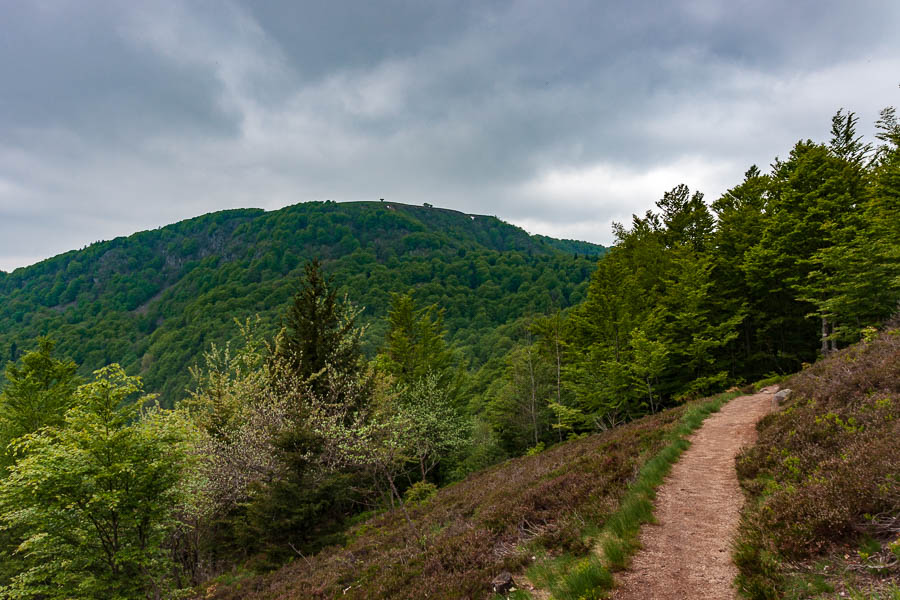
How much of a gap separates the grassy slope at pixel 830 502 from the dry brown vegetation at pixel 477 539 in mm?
2489

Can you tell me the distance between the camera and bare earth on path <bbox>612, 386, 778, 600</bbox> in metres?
4.80

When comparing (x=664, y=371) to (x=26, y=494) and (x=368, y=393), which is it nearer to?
(x=368, y=393)

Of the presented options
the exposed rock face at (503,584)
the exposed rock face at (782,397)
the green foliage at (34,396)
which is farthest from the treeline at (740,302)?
the green foliage at (34,396)

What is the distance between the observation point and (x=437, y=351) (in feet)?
106

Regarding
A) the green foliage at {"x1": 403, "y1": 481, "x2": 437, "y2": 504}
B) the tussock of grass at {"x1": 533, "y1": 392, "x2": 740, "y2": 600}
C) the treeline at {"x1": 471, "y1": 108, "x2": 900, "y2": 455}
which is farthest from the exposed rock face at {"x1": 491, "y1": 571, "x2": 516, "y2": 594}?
the treeline at {"x1": 471, "y1": 108, "x2": 900, "y2": 455}

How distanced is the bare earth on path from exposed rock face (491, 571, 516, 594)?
175 centimetres

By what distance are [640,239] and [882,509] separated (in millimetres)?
29165

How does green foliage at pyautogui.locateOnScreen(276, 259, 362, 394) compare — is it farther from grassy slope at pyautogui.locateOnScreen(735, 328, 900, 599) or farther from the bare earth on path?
grassy slope at pyautogui.locateOnScreen(735, 328, 900, 599)

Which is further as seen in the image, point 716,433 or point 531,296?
point 531,296

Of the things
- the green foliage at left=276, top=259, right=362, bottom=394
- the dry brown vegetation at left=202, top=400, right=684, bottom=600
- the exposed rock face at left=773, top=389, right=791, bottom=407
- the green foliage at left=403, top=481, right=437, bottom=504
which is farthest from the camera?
the green foliage at left=276, top=259, right=362, bottom=394

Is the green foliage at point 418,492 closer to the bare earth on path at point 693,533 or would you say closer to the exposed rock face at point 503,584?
the bare earth on path at point 693,533

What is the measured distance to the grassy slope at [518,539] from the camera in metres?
6.25

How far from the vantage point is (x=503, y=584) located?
5.95 metres

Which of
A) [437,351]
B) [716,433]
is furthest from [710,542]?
[437,351]
